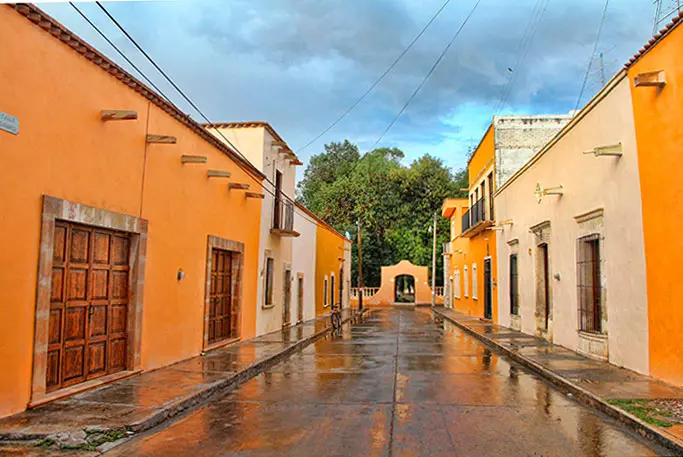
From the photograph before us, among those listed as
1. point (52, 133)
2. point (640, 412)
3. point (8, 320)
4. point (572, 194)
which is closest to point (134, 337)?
point (8, 320)

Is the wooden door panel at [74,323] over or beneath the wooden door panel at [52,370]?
over

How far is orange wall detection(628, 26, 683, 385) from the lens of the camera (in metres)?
7.50

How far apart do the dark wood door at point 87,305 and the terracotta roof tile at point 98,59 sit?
2234mm

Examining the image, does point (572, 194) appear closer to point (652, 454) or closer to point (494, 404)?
point (494, 404)

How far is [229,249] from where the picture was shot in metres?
12.8

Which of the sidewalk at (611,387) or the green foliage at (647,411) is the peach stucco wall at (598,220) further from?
the green foliage at (647,411)

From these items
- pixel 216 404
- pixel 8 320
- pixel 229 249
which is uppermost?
pixel 229 249

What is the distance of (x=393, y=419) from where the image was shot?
617 cm

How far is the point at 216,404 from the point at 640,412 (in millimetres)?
5125

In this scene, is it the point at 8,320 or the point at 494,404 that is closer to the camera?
the point at 8,320

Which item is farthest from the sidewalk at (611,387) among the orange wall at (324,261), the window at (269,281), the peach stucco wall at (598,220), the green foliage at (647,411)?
the orange wall at (324,261)

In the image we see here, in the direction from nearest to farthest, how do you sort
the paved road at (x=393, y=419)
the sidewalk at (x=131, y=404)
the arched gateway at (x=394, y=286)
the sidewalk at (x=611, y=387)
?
the paved road at (x=393, y=419) < the sidewalk at (x=131, y=404) < the sidewalk at (x=611, y=387) < the arched gateway at (x=394, y=286)

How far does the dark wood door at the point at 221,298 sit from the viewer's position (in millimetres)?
12289

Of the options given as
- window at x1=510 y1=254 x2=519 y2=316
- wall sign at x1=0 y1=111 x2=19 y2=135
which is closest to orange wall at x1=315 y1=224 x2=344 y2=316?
window at x1=510 y1=254 x2=519 y2=316
